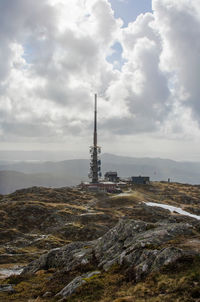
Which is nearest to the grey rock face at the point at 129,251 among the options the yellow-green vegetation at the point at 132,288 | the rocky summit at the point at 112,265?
the rocky summit at the point at 112,265

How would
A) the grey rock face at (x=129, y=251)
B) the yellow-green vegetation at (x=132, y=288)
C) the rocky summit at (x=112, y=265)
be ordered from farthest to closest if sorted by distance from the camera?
the grey rock face at (x=129, y=251) < the rocky summit at (x=112, y=265) < the yellow-green vegetation at (x=132, y=288)

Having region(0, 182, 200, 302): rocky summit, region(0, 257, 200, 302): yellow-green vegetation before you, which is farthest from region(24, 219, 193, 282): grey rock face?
region(0, 257, 200, 302): yellow-green vegetation

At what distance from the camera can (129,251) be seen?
25078mm

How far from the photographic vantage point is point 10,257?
55688 millimetres

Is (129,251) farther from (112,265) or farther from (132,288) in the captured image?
(132,288)

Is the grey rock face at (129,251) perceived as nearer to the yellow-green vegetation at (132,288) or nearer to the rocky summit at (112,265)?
the rocky summit at (112,265)

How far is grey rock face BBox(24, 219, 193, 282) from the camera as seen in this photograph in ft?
70.3

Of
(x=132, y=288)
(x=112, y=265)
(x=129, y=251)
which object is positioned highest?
(x=129, y=251)

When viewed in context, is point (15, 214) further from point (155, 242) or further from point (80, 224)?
point (155, 242)

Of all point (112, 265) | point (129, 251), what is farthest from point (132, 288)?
point (129, 251)

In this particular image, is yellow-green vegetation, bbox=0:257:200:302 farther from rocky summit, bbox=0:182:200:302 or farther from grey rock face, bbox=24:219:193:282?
grey rock face, bbox=24:219:193:282

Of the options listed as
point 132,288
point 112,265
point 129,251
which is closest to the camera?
point 132,288

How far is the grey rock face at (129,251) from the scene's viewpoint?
70.3 ft

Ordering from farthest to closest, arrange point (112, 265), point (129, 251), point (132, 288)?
point (129, 251) → point (112, 265) → point (132, 288)
